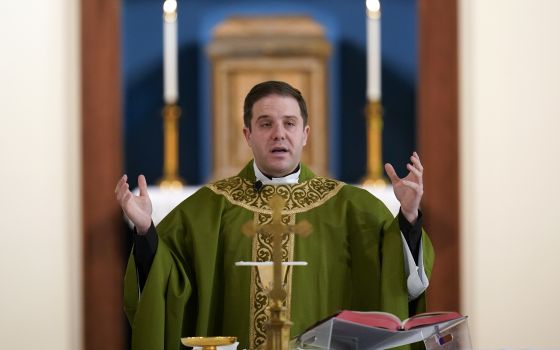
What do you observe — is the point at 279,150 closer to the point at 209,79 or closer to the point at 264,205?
the point at 264,205

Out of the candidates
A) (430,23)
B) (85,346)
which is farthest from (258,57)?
(85,346)

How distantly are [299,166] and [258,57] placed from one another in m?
2.57

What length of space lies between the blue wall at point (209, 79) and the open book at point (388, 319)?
13.6 ft

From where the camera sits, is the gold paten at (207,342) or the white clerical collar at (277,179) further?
the white clerical collar at (277,179)

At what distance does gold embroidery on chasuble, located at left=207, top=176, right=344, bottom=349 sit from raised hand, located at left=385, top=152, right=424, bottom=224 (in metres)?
0.44

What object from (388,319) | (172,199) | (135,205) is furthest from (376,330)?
(172,199)

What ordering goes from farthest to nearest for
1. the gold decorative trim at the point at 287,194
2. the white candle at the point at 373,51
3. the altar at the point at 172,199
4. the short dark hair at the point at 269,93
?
the white candle at the point at 373,51, the altar at the point at 172,199, the gold decorative trim at the point at 287,194, the short dark hair at the point at 269,93

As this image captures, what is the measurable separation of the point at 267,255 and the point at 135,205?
0.56 meters

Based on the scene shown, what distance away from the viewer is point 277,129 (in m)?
3.48

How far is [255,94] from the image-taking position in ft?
11.7

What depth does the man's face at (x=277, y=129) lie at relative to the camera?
11.5ft

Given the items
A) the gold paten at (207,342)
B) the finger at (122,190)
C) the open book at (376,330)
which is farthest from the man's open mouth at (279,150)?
the gold paten at (207,342)

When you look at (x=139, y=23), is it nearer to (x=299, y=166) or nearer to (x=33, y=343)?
(x=33, y=343)

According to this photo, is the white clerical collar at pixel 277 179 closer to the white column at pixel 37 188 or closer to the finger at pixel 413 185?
the finger at pixel 413 185
